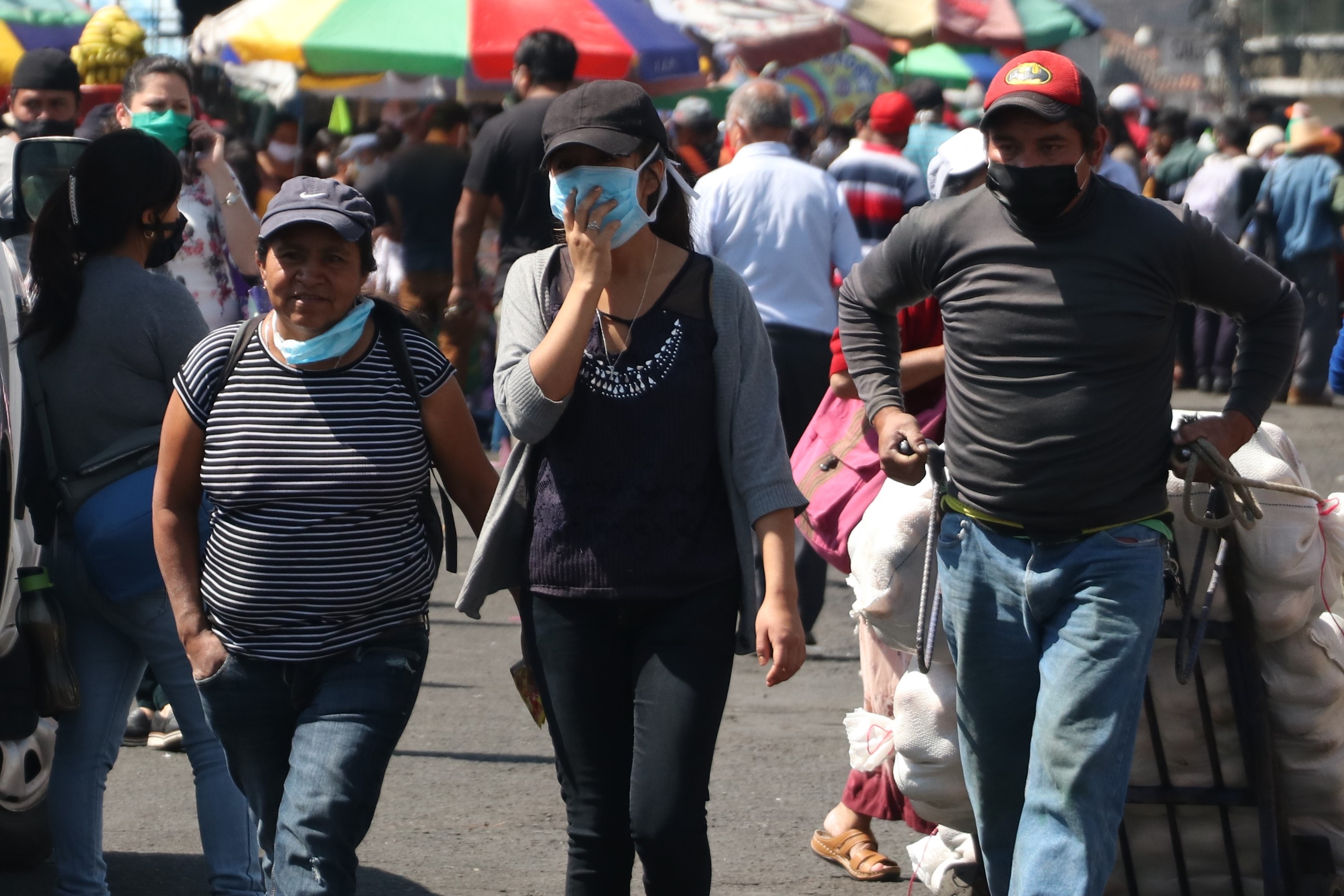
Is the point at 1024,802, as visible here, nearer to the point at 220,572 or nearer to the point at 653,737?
the point at 653,737

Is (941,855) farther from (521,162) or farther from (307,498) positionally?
(521,162)

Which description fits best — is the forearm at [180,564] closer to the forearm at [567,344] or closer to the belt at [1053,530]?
the forearm at [567,344]

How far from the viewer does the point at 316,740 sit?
11.3 feet

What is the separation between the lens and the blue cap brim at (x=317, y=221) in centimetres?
346

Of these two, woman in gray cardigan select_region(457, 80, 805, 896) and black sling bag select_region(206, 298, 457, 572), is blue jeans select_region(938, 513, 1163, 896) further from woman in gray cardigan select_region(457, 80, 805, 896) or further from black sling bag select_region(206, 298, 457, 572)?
black sling bag select_region(206, 298, 457, 572)

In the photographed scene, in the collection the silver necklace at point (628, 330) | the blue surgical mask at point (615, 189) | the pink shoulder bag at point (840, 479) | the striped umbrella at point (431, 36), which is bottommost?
the striped umbrella at point (431, 36)

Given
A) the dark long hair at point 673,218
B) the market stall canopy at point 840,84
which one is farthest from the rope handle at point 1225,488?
the market stall canopy at point 840,84

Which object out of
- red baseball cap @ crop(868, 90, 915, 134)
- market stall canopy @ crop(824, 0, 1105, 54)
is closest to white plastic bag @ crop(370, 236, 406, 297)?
red baseball cap @ crop(868, 90, 915, 134)

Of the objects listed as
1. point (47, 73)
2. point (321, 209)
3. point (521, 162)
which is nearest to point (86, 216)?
point (321, 209)

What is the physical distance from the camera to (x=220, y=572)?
356 cm

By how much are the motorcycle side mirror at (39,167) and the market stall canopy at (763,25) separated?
12.0 metres

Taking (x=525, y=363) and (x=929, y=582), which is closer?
(x=525, y=363)

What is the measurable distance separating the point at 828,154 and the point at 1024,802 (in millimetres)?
12689

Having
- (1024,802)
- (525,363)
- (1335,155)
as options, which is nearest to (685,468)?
(525,363)
